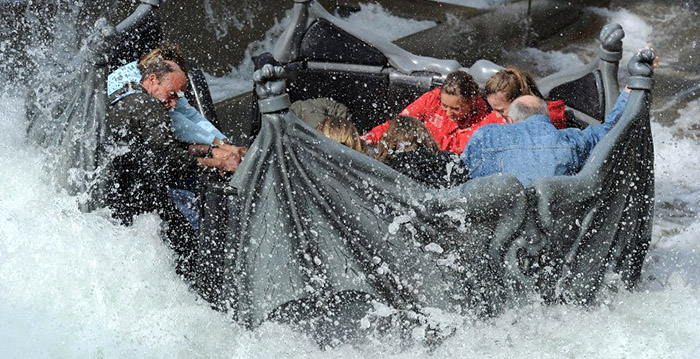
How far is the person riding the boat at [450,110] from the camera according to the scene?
4746mm

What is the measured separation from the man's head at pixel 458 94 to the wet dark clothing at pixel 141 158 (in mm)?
1311

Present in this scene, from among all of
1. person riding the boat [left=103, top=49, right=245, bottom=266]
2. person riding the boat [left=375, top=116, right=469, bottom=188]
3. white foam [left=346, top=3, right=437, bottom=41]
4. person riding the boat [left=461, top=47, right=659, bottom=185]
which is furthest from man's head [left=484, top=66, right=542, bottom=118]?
white foam [left=346, top=3, right=437, bottom=41]

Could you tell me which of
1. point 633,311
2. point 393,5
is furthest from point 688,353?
point 393,5

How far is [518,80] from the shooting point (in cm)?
446

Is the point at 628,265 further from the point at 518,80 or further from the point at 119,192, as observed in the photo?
the point at 119,192

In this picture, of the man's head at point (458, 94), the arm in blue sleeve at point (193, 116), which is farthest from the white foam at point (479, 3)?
the arm in blue sleeve at point (193, 116)

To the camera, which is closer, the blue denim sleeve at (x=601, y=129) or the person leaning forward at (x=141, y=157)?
the person leaning forward at (x=141, y=157)

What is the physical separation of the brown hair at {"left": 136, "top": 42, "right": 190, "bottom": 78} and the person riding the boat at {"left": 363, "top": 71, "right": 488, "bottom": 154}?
0.93 metres

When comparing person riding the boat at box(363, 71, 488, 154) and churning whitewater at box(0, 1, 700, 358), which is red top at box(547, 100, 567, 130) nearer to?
person riding the boat at box(363, 71, 488, 154)

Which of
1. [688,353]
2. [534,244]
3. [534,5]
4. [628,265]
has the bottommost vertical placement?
[534,5]

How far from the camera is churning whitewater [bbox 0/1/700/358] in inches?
150

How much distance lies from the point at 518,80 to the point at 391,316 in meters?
1.29

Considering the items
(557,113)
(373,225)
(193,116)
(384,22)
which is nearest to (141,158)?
(193,116)

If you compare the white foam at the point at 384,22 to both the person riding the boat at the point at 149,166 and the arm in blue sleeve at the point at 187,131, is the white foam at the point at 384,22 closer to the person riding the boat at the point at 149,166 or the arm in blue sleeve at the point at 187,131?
the arm in blue sleeve at the point at 187,131
